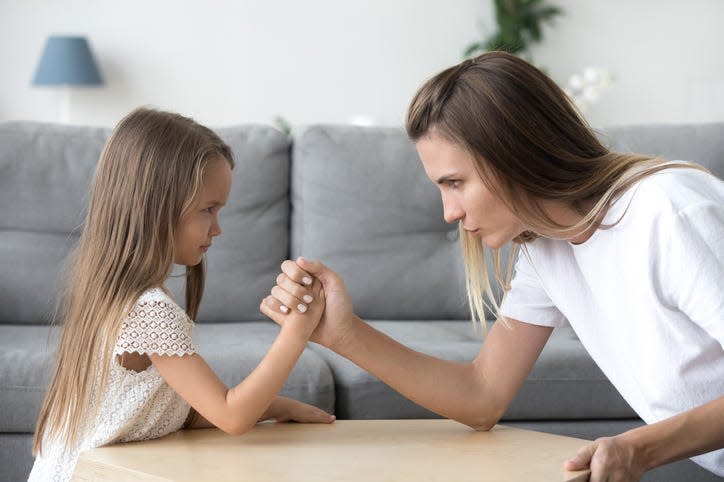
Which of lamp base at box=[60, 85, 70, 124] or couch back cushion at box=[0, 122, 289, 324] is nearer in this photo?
couch back cushion at box=[0, 122, 289, 324]

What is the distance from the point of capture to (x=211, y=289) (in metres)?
2.68

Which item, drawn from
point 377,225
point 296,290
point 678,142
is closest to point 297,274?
point 296,290

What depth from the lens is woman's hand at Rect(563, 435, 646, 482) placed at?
45.6 inches

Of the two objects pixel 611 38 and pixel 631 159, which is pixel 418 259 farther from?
pixel 611 38

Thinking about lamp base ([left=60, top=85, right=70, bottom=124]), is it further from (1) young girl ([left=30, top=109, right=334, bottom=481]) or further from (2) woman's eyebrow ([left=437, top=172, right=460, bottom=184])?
(2) woman's eyebrow ([left=437, top=172, right=460, bottom=184])

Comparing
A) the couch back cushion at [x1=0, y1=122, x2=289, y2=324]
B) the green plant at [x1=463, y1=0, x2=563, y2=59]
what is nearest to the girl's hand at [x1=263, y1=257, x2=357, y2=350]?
the couch back cushion at [x1=0, y1=122, x2=289, y2=324]

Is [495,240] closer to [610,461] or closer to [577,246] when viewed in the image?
[577,246]

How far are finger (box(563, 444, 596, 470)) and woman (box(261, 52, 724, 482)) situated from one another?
72 millimetres

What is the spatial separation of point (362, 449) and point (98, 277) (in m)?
0.48

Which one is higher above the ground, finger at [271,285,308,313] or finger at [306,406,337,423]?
finger at [271,285,308,313]

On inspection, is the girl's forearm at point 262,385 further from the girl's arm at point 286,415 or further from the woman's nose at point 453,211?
the woman's nose at point 453,211

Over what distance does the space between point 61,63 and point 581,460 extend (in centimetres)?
403

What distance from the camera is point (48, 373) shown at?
2033mm

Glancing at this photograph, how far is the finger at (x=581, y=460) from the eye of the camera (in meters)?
1.17
